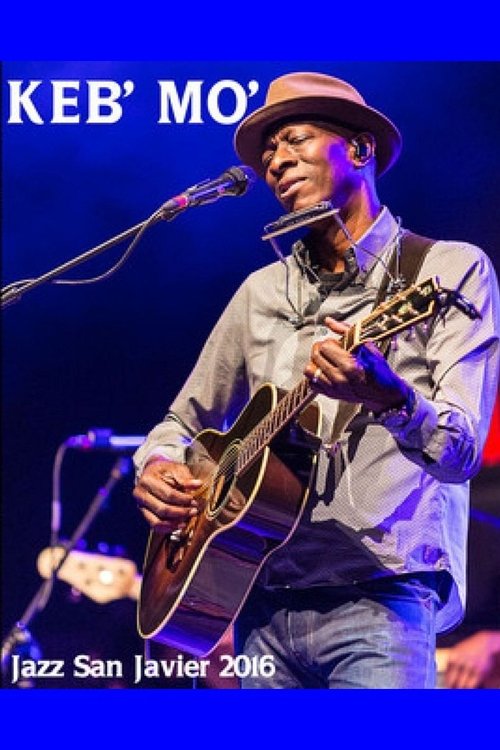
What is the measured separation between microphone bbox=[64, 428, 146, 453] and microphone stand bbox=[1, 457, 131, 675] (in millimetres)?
37

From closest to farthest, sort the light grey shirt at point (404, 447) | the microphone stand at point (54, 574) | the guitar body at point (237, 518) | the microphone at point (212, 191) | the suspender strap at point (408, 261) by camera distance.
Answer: the light grey shirt at point (404, 447) → the guitar body at point (237, 518) → the suspender strap at point (408, 261) → the microphone at point (212, 191) → the microphone stand at point (54, 574)

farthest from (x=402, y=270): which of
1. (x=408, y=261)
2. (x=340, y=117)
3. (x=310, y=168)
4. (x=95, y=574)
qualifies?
(x=95, y=574)

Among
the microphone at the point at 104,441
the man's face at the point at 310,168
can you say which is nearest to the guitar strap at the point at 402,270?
the man's face at the point at 310,168

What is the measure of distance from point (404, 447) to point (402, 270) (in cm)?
49

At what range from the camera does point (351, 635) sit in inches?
97.2

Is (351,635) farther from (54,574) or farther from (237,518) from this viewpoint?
(54,574)

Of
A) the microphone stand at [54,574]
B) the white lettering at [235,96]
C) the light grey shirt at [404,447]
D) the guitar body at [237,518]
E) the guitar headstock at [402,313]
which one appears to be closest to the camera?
the guitar headstock at [402,313]

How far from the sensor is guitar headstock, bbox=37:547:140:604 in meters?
3.42

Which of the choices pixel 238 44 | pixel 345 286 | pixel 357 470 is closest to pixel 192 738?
pixel 357 470

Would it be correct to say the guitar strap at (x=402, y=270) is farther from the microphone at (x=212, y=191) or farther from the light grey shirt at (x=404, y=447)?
the microphone at (x=212, y=191)

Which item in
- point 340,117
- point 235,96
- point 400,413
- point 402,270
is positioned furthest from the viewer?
point 235,96

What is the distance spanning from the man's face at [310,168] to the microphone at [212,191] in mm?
82

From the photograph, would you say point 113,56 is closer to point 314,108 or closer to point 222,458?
point 314,108

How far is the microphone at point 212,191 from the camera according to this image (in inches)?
110
